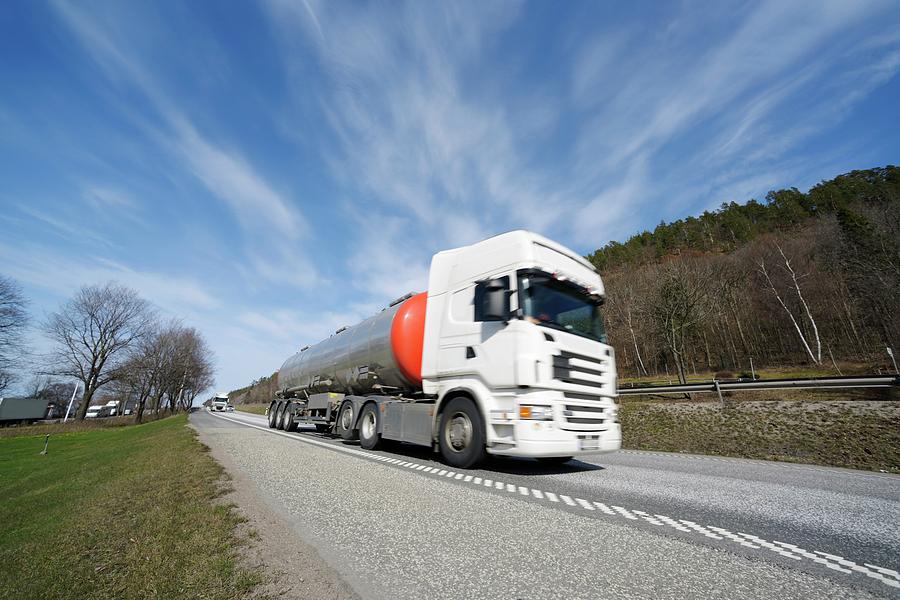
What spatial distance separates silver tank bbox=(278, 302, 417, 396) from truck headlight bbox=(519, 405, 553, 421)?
139 inches

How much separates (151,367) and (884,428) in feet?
188

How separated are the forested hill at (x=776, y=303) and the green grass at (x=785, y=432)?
10.9m

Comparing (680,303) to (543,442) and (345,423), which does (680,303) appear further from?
(543,442)

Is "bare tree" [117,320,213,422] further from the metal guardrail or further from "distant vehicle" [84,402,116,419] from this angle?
the metal guardrail

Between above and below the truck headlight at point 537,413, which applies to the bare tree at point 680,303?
above

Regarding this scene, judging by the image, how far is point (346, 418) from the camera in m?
10.1

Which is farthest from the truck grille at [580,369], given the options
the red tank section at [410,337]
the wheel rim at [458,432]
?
the red tank section at [410,337]

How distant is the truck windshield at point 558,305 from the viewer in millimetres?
5812

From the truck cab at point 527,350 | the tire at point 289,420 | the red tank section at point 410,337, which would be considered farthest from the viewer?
the tire at point 289,420

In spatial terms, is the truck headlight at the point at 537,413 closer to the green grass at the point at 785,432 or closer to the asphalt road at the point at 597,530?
the asphalt road at the point at 597,530

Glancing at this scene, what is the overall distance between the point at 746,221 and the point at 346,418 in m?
70.7

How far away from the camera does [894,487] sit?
199 inches

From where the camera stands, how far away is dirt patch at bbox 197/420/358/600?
2.18 metres

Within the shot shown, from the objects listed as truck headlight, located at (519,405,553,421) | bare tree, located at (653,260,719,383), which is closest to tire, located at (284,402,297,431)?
truck headlight, located at (519,405,553,421)
